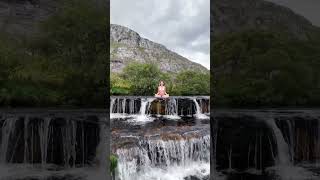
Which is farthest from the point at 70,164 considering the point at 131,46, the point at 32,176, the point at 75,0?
the point at 131,46

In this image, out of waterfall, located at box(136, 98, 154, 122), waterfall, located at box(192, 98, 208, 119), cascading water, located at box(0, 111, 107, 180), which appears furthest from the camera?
waterfall, located at box(136, 98, 154, 122)

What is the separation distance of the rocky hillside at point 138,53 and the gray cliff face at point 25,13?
1686cm

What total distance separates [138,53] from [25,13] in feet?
65.3

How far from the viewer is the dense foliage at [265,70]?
4.77 metres

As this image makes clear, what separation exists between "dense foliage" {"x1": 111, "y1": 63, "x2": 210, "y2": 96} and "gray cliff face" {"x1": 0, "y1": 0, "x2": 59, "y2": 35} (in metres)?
11.7

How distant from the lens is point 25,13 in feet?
15.9

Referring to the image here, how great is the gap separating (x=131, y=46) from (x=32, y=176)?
816 inches

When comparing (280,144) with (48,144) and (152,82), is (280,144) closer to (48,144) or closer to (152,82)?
(48,144)

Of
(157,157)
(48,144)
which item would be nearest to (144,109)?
(157,157)

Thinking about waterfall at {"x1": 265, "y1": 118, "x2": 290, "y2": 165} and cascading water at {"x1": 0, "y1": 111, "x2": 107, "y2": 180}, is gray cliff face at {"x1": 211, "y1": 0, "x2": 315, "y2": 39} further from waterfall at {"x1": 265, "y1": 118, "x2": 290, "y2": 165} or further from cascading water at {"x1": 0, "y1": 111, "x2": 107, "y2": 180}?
cascading water at {"x1": 0, "y1": 111, "x2": 107, "y2": 180}

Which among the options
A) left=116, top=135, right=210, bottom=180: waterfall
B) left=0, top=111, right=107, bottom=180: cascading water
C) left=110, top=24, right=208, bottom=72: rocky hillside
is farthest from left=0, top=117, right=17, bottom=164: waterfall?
left=110, top=24, right=208, bottom=72: rocky hillside

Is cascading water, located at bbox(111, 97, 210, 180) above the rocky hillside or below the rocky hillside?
below

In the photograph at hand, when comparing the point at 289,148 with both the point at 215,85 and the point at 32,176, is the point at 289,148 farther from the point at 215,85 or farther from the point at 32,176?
the point at 32,176

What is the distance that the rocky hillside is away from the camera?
22.8 meters
